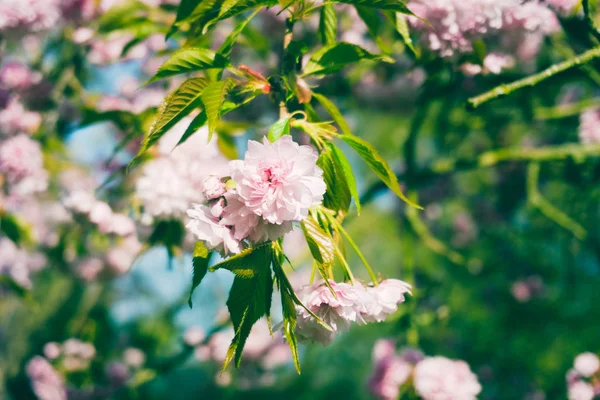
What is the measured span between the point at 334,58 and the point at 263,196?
359mm

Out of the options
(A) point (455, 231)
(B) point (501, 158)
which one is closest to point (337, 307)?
(B) point (501, 158)

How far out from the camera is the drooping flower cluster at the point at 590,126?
2.17 m

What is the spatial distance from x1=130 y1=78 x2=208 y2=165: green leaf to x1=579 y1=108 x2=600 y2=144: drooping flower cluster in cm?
197

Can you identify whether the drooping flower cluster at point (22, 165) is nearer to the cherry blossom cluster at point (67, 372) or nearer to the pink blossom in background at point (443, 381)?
the cherry blossom cluster at point (67, 372)

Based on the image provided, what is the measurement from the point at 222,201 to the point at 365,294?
0.98 ft

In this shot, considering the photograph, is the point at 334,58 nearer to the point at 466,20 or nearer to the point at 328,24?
the point at 328,24

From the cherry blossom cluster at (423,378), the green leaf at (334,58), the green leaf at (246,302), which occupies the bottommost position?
the cherry blossom cluster at (423,378)

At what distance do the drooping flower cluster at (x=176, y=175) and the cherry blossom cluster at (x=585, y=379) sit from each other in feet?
4.08

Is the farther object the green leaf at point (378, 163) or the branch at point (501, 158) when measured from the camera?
the branch at point (501, 158)

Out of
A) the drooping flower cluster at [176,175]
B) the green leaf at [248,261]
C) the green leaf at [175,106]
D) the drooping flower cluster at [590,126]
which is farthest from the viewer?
the drooping flower cluster at [590,126]

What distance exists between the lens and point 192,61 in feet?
2.83

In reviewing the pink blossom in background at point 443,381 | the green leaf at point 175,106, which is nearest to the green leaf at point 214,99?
the green leaf at point 175,106

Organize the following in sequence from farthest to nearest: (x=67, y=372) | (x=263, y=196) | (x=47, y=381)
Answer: (x=47, y=381) < (x=67, y=372) < (x=263, y=196)

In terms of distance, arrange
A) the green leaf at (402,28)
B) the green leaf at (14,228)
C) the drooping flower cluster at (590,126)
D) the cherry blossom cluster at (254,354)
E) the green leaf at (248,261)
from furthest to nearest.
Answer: the cherry blossom cluster at (254,354) → the drooping flower cluster at (590,126) → the green leaf at (14,228) → the green leaf at (402,28) → the green leaf at (248,261)
